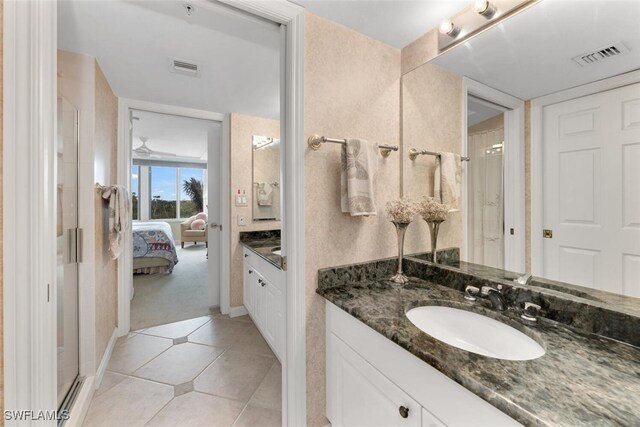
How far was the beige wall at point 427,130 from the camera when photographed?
146cm

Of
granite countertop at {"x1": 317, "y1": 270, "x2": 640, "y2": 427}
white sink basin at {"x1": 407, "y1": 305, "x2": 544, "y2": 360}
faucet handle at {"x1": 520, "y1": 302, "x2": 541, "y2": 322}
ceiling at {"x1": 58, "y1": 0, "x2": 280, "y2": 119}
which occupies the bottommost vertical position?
white sink basin at {"x1": 407, "y1": 305, "x2": 544, "y2": 360}

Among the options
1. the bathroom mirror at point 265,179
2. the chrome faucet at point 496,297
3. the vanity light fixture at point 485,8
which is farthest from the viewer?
the bathroom mirror at point 265,179

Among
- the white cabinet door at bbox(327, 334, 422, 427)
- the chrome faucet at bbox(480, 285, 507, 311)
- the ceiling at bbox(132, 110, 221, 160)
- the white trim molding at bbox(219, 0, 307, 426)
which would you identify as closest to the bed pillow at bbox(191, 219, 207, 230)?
the ceiling at bbox(132, 110, 221, 160)

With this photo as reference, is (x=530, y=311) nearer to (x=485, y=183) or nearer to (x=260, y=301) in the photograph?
(x=485, y=183)

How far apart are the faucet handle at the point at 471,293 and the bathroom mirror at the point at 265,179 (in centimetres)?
235

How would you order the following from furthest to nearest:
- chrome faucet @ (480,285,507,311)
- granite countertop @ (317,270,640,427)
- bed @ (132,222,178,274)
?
1. bed @ (132,222,178,274)
2. chrome faucet @ (480,285,507,311)
3. granite countertop @ (317,270,640,427)

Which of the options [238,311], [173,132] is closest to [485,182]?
[238,311]

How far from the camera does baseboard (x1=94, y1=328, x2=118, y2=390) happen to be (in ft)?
5.95

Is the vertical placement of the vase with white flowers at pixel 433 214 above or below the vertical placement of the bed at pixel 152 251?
above

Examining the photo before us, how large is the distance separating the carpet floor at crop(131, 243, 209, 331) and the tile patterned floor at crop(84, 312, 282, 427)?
30 cm

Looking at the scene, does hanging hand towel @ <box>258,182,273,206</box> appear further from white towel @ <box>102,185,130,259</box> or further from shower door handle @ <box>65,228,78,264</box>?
shower door handle @ <box>65,228,78,264</box>

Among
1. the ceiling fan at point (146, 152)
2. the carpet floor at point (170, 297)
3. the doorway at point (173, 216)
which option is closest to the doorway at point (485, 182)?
the doorway at point (173, 216)

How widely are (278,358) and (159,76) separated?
246 centimetres

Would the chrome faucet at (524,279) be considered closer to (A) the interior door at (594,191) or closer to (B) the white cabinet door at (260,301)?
(A) the interior door at (594,191)
